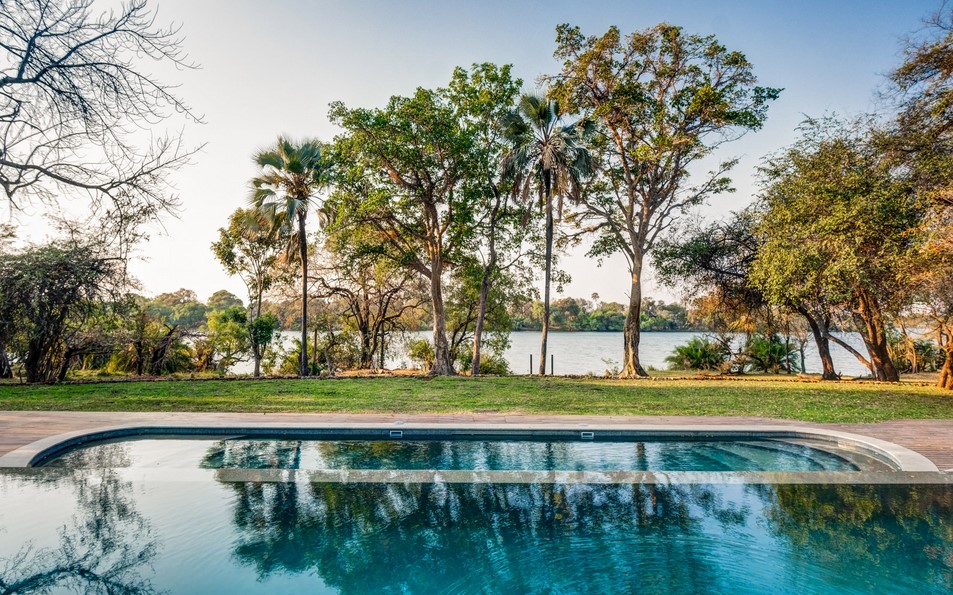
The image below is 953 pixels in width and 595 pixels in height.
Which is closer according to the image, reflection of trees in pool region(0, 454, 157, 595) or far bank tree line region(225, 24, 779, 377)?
reflection of trees in pool region(0, 454, 157, 595)

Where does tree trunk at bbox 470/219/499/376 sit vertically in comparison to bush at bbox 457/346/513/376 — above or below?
above

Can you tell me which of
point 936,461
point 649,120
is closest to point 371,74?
point 649,120

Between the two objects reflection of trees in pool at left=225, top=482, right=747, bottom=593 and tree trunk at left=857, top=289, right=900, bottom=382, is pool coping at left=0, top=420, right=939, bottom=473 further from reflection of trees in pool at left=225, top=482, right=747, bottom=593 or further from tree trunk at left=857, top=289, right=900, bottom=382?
tree trunk at left=857, top=289, right=900, bottom=382

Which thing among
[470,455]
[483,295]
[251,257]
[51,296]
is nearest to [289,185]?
[251,257]

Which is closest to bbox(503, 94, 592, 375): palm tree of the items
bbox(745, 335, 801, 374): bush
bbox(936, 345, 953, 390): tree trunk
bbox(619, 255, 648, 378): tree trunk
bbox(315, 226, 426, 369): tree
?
bbox(619, 255, 648, 378): tree trunk

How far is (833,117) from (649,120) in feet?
15.3

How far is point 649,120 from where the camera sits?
614 inches

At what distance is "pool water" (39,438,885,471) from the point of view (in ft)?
18.4

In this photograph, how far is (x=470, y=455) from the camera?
599cm

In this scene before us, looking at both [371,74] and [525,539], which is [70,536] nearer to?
[525,539]

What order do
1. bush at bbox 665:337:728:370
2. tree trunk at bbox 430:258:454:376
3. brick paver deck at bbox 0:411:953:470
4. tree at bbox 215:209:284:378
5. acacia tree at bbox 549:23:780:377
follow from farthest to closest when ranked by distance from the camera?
bush at bbox 665:337:728:370 < tree at bbox 215:209:284:378 < tree trunk at bbox 430:258:454:376 < acacia tree at bbox 549:23:780:377 < brick paver deck at bbox 0:411:953:470

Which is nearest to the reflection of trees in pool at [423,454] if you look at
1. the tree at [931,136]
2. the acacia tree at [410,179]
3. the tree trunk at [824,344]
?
the tree at [931,136]

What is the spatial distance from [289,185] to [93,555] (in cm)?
1404

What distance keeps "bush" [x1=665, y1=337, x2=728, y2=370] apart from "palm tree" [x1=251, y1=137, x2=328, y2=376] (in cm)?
1622
